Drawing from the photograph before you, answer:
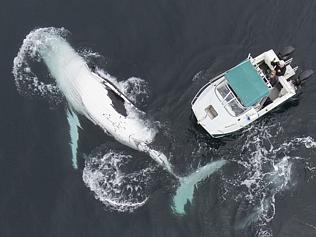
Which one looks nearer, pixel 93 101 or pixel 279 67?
pixel 279 67

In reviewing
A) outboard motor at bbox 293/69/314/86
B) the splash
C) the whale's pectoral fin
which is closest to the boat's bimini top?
outboard motor at bbox 293/69/314/86

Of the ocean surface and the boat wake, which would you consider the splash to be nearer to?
the ocean surface

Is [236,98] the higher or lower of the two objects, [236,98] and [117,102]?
the lower

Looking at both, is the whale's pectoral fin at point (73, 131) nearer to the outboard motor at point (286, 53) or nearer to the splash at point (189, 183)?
the splash at point (189, 183)

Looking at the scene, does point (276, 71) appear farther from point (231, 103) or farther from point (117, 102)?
point (117, 102)

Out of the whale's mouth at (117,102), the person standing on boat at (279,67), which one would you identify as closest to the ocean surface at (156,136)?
the whale's mouth at (117,102)

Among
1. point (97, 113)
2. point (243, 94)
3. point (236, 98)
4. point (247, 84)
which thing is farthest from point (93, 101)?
point (247, 84)
